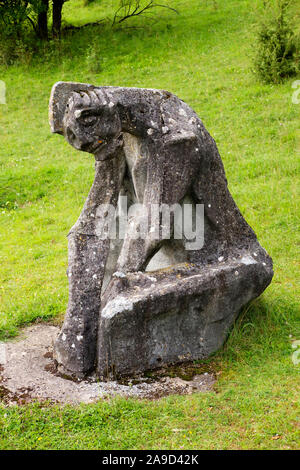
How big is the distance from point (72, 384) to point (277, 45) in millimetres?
10276

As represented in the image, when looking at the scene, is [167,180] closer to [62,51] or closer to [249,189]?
[249,189]

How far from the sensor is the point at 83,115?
484 cm

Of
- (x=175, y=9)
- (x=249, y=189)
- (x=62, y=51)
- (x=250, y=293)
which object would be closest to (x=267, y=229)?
(x=249, y=189)

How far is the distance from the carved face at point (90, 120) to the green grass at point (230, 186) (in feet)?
6.88

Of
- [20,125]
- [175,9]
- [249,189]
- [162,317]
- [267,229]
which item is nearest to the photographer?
[162,317]

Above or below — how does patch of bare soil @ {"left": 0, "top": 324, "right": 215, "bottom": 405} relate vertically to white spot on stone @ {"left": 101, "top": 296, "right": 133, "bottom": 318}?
below

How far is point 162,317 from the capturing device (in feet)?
17.2

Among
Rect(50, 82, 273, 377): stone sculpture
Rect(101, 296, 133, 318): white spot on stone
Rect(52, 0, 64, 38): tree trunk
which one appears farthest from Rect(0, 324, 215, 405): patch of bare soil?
Rect(52, 0, 64, 38): tree trunk

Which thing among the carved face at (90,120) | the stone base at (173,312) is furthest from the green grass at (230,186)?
the carved face at (90,120)

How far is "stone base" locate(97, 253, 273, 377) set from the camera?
5.05 meters

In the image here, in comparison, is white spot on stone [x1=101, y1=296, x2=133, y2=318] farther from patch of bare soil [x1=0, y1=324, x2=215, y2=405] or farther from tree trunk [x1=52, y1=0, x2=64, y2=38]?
tree trunk [x1=52, y1=0, x2=64, y2=38]

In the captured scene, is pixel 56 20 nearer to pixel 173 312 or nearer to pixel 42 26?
pixel 42 26

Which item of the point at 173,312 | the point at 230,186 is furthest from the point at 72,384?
the point at 230,186

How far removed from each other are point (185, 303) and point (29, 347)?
167 cm
